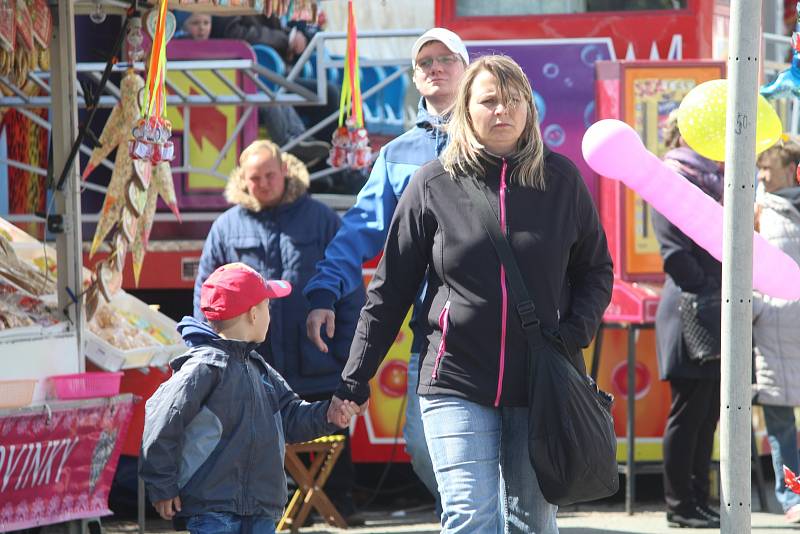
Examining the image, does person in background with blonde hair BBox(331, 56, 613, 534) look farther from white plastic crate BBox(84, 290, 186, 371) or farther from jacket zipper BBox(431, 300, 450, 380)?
white plastic crate BBox(84, 290, 186, 371)

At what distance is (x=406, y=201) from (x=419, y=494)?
13.4 ft

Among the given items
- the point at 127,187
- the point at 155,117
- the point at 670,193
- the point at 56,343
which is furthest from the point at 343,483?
the point at 670,193

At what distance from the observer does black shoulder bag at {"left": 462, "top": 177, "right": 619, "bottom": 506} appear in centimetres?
383

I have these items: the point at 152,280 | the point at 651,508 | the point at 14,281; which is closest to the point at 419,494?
the point at 651,508

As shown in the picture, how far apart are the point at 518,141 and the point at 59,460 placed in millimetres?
2490

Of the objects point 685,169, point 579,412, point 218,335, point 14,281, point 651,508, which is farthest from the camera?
point 651,508

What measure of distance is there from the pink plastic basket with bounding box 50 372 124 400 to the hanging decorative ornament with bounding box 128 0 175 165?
896 mm

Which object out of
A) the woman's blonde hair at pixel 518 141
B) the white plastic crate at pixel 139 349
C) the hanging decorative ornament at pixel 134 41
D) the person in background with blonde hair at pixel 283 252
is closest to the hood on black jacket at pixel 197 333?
the woman's blonde hair at pixel 518 141

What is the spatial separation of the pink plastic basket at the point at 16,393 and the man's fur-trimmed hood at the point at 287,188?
5.43ft

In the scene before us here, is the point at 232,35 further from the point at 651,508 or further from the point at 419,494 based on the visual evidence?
the point at 651,508

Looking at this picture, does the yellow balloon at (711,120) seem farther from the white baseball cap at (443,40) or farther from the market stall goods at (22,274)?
the market stall goods at (22,274)

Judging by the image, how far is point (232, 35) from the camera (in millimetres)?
8297

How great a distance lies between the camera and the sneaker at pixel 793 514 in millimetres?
6818

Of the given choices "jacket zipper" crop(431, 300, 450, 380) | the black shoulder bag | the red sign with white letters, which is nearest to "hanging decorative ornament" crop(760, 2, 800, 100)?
the black shoulder bag
